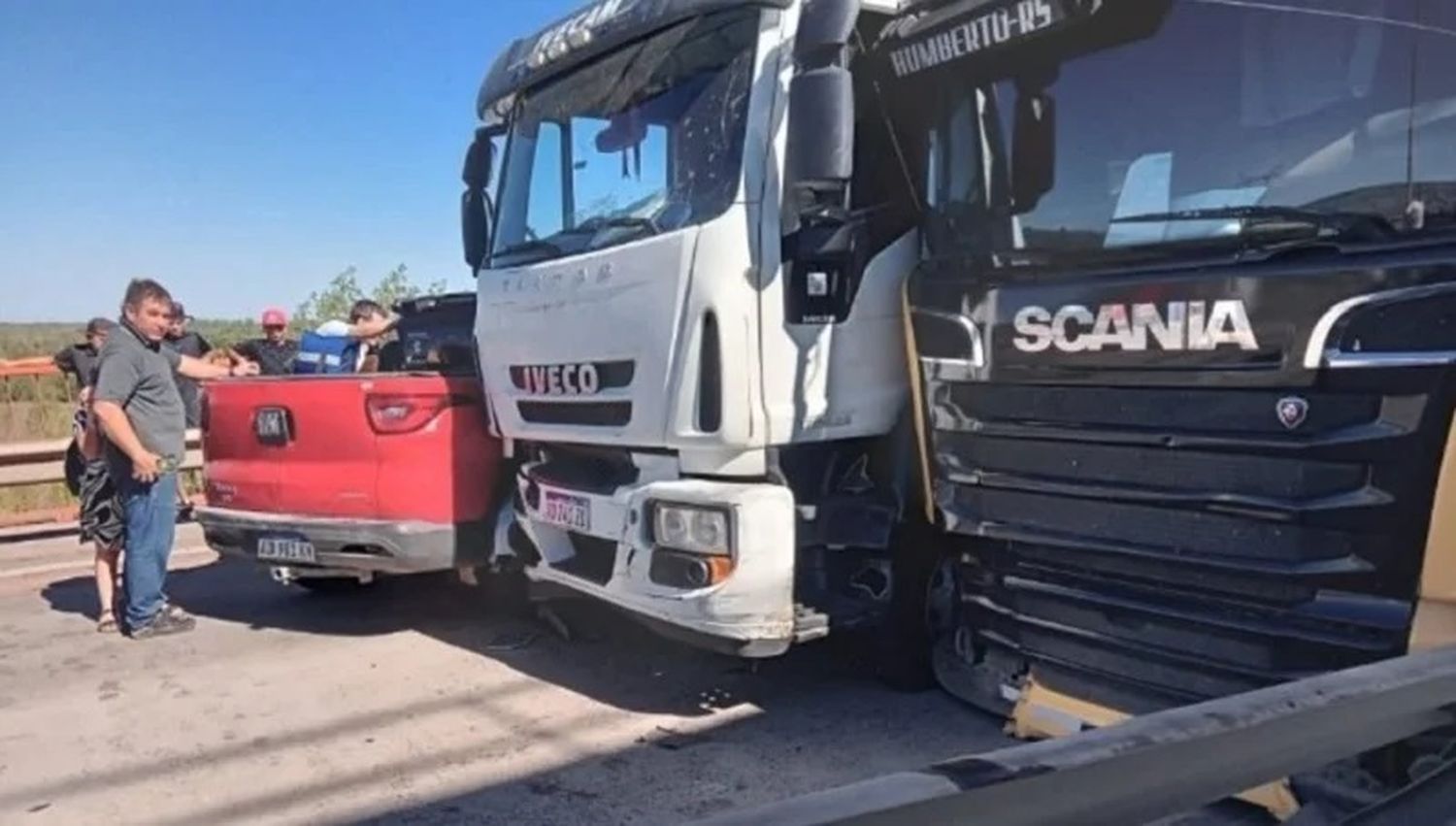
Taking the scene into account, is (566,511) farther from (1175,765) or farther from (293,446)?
(1175,765)

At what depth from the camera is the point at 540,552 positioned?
511 cm

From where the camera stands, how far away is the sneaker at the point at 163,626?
6.12 metres

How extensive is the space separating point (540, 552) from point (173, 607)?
2.61 m

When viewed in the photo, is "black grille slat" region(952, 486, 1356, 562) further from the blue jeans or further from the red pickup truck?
the blue jeans

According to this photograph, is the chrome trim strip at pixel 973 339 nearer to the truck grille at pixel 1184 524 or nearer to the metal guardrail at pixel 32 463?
the truck grille at pixel 1184 524

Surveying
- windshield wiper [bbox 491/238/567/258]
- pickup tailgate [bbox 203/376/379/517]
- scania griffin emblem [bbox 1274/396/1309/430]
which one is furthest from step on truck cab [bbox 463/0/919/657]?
scania griffin emblem [bbox 1274/396/1309/430]

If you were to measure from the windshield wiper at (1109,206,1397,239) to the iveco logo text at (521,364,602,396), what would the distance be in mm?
2195

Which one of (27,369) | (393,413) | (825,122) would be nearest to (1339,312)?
(825,122)

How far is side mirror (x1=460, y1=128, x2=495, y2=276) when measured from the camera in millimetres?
5820

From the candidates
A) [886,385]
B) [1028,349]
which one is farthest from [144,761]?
[1028,349]

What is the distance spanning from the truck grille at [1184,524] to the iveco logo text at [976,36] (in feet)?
3.57

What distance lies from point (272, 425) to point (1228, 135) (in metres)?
4.59

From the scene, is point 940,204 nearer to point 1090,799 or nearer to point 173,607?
point 1090,799

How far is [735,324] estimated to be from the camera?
3.98 m
